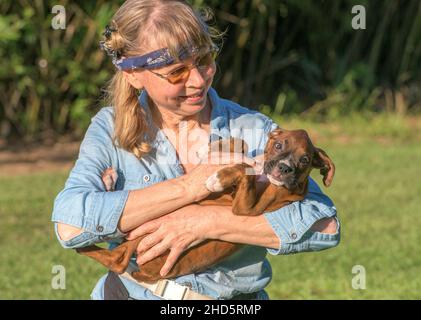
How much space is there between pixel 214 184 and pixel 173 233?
27 cm

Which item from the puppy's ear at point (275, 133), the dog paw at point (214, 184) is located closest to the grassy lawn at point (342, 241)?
the puppy's ear at point (275, 133)

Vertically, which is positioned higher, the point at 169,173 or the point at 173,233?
the point at 169,173

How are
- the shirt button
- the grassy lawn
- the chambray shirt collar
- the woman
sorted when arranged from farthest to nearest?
the grassy lawn → the chambray shirt collar → the shirt button → the woman

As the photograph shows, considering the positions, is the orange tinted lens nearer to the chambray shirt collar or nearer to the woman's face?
the woman's face

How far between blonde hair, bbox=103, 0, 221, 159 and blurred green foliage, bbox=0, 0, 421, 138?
8.10m

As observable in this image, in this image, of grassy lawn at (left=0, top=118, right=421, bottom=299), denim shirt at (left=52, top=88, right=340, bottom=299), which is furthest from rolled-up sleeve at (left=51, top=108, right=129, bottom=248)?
grassy lawn at (left=0, top=118, right=421, bottom=299)

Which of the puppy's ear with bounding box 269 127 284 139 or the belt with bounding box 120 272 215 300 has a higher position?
the puppy's ear with bounding box 269 127 284 139

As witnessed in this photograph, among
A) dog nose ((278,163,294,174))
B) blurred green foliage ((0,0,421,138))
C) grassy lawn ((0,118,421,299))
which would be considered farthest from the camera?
blurred green foliage ((0,0,421,138))

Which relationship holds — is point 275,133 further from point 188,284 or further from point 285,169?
point 188,284

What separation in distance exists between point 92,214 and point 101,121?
0.44m

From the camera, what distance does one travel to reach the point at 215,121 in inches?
148

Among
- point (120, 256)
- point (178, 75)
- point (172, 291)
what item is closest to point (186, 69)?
point (178, 75)

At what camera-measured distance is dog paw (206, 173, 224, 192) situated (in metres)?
3.42
